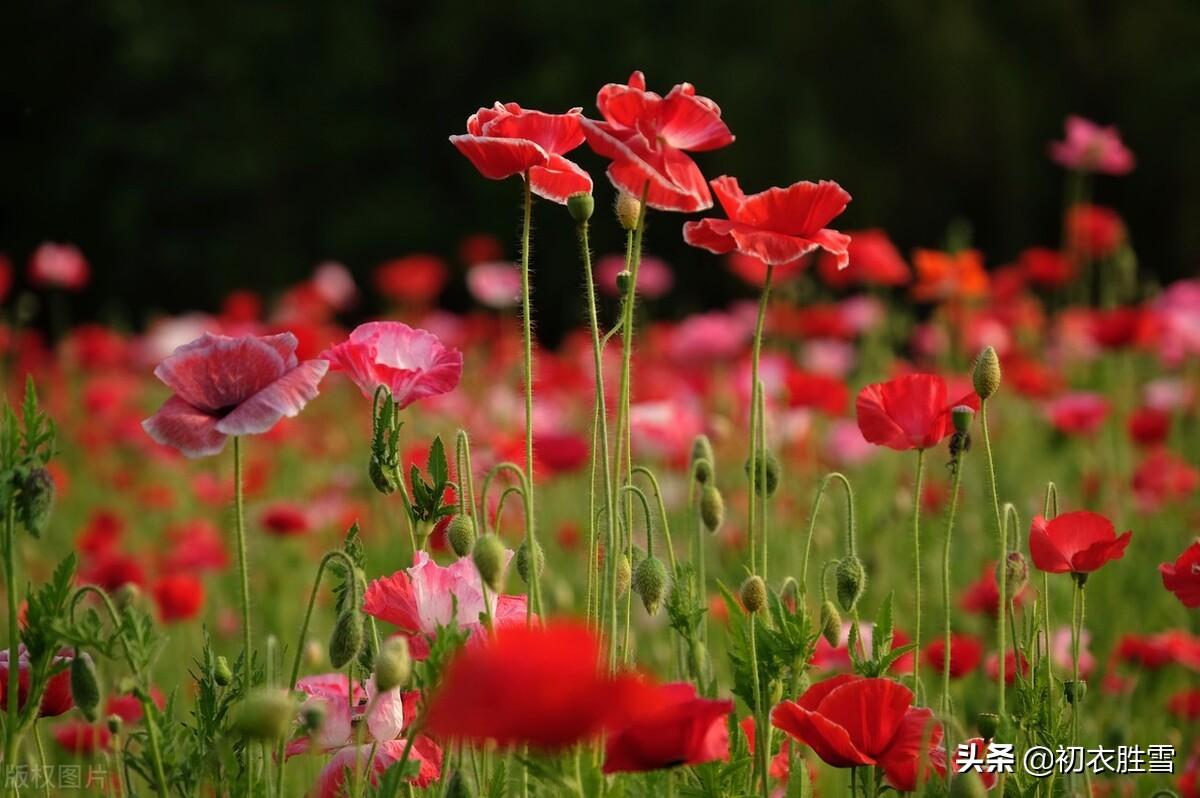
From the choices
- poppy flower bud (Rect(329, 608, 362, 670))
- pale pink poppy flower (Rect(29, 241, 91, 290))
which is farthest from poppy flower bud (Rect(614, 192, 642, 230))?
pale pink poppy flower (Rect(29, 241, 91, 290))

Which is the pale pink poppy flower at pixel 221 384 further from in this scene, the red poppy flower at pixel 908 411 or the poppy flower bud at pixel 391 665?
the red poppy flower at pixel 908 411

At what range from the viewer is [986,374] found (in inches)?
49.9

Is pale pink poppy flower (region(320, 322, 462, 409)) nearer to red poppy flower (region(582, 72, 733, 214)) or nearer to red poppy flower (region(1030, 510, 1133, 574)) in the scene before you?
red poppy flower (region(582, 72, 733, 214))

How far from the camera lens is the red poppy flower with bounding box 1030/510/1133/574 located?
1.24 metres

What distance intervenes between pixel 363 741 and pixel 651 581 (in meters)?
0.26

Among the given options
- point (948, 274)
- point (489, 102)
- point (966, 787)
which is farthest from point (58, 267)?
point (489, 102)

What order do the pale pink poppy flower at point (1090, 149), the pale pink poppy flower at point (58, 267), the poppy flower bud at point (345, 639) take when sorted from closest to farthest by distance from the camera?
the poppy flower bud at point (345, 639)
the pale pink poppy flower at point (1090, 149)
the pale pink poppy flower at point (58, 267)

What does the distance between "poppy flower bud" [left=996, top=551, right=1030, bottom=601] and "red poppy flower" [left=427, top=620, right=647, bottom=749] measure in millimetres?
610

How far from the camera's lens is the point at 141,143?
888 cm

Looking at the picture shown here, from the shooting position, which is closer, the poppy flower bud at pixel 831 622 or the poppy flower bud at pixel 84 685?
the poppy flower bud at pixel 84 685

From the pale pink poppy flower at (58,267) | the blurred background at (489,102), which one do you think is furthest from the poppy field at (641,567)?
the blurred background at (489,102)

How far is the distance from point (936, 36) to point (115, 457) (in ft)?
13.0

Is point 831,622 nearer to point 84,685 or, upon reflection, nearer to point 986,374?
point 986,374

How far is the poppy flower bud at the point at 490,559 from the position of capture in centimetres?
103
